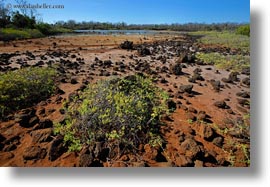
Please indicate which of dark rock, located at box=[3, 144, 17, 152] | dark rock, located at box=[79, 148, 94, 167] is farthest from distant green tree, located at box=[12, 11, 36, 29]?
dark rock, located at box=[79, 148, 94, 167]

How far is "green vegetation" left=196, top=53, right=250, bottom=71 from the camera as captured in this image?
3.44 m

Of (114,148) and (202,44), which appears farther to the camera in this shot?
(202,44)

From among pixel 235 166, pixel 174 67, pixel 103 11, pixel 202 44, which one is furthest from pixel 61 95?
pixel 202 44

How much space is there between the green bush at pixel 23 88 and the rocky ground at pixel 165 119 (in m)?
0.10

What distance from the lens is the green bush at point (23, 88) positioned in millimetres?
3088

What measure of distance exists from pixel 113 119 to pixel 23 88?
1.09 m

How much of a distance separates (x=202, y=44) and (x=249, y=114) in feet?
8.45

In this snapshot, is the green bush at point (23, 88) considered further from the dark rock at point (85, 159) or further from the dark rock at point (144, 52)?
the dark rock at point (144, 52)

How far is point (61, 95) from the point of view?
131 inches

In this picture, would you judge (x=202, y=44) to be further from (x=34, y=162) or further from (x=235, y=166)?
(x=34, y=162)

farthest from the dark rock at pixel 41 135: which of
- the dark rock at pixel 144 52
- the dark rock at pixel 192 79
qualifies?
the dark rock at pixel 144 52

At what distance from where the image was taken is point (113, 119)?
2797mm

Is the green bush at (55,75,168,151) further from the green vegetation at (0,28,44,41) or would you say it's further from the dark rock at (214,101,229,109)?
the green vegetation at (0,28,44,41)

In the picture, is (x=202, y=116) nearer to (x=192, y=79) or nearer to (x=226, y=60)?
(x=192, y=79)
